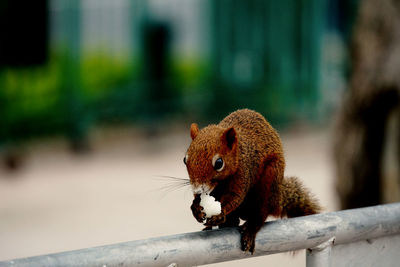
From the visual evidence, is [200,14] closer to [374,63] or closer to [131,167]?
[131,167]

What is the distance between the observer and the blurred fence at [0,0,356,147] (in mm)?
9633

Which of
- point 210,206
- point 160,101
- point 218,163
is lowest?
point 160,101

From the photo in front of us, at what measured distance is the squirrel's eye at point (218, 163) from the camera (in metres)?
1.59

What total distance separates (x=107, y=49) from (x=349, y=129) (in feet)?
22.1

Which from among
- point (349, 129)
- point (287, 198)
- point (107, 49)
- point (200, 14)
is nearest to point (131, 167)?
point (107, 49)

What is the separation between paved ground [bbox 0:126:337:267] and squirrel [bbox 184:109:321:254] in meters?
2.75

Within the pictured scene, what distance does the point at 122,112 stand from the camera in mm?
10469

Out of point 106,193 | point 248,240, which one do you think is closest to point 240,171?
point 248,240

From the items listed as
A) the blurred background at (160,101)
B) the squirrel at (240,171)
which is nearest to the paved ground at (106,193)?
the blurred background at (160,101)

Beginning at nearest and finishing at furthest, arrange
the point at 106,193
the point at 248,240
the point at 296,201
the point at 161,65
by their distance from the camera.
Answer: the point at 248,240 < the point at 296,201 < the point at 106,193 < the point at 161,65

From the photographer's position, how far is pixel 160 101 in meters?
10.8

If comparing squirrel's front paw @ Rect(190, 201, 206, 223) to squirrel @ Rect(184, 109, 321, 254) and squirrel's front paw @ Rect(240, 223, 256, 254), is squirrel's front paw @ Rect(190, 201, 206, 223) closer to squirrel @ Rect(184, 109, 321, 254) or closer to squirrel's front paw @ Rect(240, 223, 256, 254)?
squirrel @ Rect(184, 109, 321, 254)

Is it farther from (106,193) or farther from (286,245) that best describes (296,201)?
(106,193)

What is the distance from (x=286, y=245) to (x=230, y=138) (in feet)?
1.05
